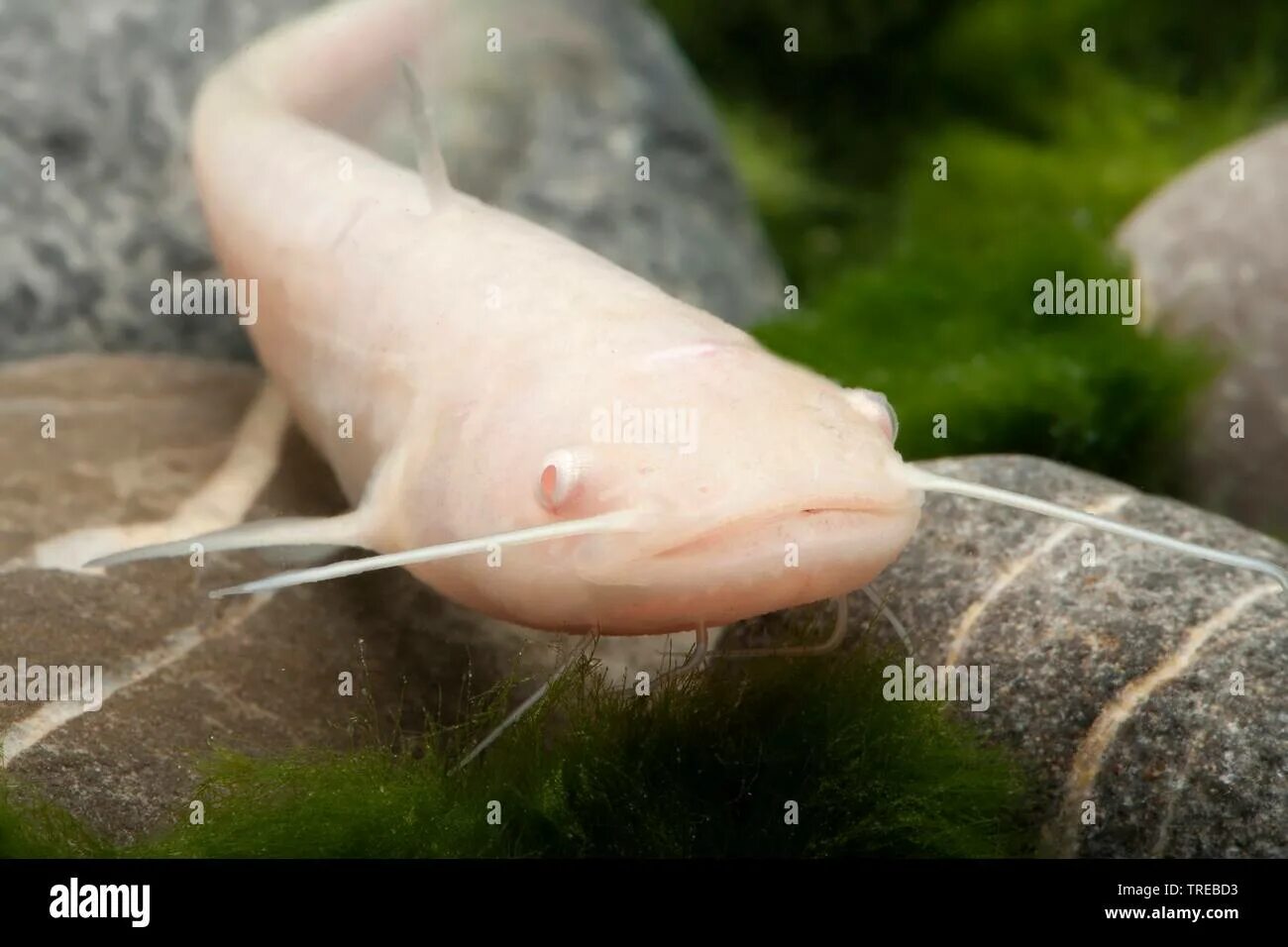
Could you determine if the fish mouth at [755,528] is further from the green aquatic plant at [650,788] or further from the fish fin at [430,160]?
the fish fin at [430,160]

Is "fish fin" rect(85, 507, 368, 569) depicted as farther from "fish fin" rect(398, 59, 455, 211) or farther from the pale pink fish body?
"fish fin" rect(398, 59, 455, 211)

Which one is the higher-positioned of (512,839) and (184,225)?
(184,225)

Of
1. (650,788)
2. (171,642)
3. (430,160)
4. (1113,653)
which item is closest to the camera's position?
(650,788)

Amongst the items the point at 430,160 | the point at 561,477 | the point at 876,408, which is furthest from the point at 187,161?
the point at 876,408

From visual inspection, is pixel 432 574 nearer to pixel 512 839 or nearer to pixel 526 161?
pixel 512 839

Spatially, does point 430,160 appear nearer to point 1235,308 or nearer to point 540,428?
point 540,428

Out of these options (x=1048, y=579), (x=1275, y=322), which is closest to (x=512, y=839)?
(x=1048, y=579)

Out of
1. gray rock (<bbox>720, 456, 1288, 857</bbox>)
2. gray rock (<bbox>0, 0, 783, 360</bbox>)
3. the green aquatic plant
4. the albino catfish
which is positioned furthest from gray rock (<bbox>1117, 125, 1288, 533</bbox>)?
the green aquatic plant
